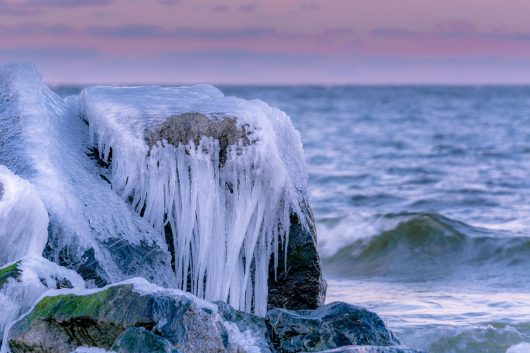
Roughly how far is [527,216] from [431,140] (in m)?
16.8

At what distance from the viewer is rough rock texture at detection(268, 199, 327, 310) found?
6.02 m

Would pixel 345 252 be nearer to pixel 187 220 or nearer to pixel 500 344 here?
pixel 500 344

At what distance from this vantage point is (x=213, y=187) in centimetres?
589

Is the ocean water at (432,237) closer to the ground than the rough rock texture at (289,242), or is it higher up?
closer to the ground

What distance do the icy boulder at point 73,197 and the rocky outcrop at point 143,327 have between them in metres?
0.72

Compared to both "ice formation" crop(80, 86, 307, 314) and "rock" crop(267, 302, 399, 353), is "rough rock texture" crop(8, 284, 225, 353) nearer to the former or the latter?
"rock" crop(267, 302, 399, 353)

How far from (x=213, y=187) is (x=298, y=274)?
2.78 feet

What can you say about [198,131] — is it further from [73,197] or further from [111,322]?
[111,322]

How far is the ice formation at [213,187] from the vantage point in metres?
5.83

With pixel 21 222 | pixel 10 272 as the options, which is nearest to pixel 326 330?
pixel 10 272

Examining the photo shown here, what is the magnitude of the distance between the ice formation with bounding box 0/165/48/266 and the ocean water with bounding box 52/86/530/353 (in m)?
3.24

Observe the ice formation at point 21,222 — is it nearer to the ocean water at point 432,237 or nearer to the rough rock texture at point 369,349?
the rough rock texture at point 369,349

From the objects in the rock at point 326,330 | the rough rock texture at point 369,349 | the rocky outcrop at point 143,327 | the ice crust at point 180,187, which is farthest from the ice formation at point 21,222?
the rough rock texture at point 369,349

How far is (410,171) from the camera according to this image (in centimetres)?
2208
